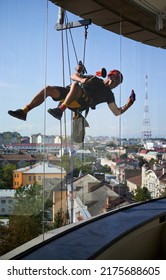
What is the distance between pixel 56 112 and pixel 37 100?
190mm

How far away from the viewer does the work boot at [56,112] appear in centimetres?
190

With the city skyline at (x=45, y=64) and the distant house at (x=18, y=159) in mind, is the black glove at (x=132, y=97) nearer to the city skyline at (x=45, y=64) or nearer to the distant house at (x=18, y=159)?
the city skyline at (x=45, y=64)

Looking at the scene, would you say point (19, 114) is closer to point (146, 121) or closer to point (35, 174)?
point (35, 174)

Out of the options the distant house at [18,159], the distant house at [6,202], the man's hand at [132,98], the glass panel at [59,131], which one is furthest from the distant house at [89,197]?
the man's hand at [132,98]

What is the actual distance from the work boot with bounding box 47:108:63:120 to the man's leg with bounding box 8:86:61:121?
0.25 feet

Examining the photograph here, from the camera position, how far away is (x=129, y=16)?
283 cm

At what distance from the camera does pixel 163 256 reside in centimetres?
246

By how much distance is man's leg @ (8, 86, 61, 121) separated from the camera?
5.51ft

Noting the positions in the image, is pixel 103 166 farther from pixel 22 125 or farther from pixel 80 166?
pixel 22 125

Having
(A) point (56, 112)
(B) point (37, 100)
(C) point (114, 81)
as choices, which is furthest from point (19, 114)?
(C) point (114, 81)

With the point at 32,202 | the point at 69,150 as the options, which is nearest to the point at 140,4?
the point at 69,150

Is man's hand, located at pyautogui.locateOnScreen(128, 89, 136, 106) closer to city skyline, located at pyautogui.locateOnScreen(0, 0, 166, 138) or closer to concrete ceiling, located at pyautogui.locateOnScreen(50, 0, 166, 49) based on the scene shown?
city skyline, located at pyautogui.locateOnScreen(0, 0, 166, 138)

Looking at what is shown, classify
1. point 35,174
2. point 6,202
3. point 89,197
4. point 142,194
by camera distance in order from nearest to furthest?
point 6,202
point 35,174
point 89,197
point 142,194

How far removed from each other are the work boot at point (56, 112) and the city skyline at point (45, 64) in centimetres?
3
